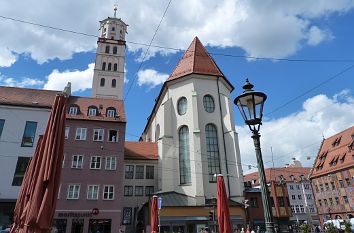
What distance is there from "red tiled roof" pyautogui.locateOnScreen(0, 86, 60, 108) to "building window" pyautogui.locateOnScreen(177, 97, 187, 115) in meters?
15.9

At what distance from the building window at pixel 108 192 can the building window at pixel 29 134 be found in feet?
30.1

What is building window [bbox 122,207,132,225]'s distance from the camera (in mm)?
34125

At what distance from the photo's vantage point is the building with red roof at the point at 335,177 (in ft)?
152

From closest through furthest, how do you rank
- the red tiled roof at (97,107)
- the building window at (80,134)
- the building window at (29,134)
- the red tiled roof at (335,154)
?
the building window at (29,134) < the building window at (80,134) < the red tiled roof at (97,107) < the red tiled roof at (335,154)

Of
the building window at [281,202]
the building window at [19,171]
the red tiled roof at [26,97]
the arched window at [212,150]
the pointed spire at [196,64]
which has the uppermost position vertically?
the pointed spire at [196,64]

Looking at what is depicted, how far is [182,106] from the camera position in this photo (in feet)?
129

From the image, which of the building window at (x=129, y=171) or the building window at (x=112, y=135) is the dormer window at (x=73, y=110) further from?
the building window at (x=129, y=171)

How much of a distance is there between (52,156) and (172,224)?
82.2 feet

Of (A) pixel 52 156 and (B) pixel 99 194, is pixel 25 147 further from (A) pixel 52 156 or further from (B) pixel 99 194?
(A) pixel 52 156

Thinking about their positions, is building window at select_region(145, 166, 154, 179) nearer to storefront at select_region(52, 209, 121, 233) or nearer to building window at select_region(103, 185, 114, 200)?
building window at select_region(103, 185, 114, 200)

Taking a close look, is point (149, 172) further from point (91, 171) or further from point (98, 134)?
point (91, 171)

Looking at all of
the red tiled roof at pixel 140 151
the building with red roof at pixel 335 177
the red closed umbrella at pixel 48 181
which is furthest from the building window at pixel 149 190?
the building with red roof at pixel 335 177

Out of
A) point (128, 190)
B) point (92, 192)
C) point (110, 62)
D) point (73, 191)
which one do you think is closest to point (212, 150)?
point (128, 190)

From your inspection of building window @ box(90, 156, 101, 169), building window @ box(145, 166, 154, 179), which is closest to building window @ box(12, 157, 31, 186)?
building window @ box(90, 156, 101, 169)
